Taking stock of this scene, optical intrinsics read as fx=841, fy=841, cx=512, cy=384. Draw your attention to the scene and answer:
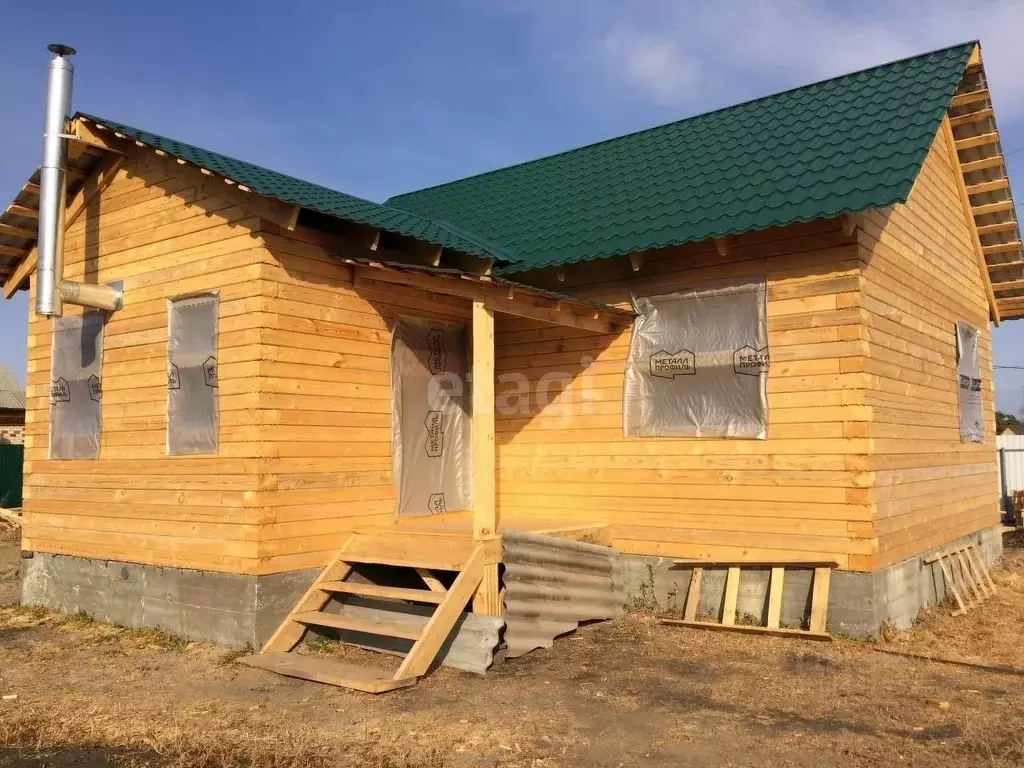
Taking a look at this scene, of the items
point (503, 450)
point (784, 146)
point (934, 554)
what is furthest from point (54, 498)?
point (934, 554)

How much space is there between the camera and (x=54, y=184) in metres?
8.62

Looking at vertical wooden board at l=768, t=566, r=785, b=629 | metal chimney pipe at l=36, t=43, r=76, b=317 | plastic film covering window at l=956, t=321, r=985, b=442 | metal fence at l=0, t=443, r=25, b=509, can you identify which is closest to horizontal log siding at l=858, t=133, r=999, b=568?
plastic film covering window at l=956, t=321, r=985, b=442

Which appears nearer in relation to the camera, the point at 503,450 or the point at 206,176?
the point at 206,176

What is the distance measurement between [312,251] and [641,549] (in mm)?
4643

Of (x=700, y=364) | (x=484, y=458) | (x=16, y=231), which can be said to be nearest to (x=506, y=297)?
(x=484, y=458)

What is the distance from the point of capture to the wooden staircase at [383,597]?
21.6 feet

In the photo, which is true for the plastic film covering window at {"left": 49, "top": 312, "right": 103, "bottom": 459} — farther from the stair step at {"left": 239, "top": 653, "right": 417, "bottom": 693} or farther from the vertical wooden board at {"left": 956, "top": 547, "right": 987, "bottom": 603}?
the vertical wooden board at {"left": 956, "top": 547, "right": 987, "bottom": 603}

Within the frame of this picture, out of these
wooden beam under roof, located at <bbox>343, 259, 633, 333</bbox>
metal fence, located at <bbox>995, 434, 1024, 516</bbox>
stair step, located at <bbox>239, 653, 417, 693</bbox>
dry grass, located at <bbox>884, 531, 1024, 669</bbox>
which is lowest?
dry grass, located at <bbox>884, 531, 1024, 669</bbox>

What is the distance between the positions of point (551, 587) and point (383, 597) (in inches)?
63.9

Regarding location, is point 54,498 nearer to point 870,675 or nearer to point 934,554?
point 870,675

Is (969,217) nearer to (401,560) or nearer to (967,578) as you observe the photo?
(967,578)

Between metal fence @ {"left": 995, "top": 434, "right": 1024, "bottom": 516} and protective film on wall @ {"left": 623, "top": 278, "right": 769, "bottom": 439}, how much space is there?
1515 cm

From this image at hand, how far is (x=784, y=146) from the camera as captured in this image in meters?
9.61

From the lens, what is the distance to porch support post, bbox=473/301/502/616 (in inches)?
291
